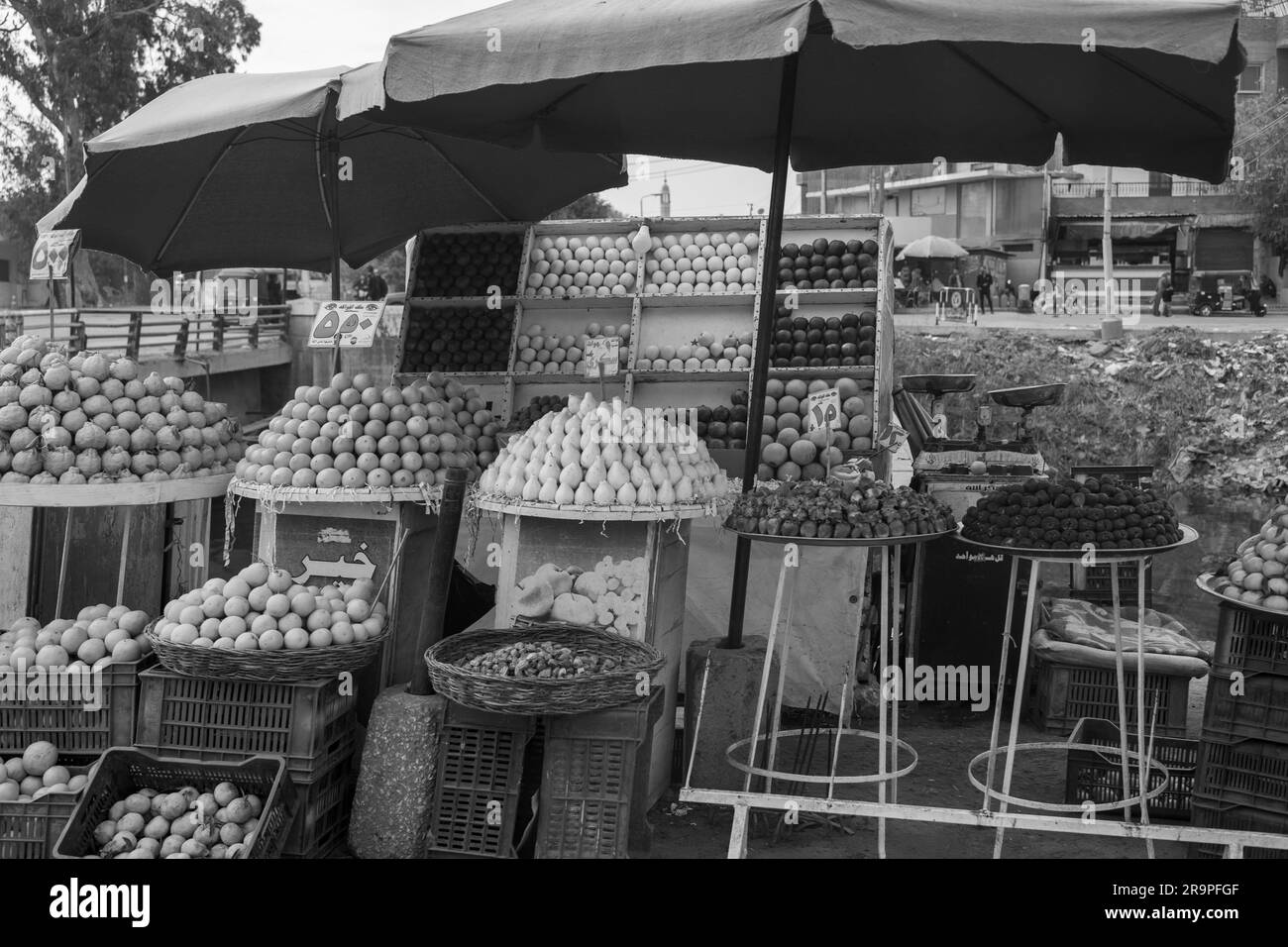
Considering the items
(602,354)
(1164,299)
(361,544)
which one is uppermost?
(1164,299)

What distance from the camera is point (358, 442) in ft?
15.1

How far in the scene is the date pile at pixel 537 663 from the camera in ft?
11.7

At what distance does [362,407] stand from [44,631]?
1.49m

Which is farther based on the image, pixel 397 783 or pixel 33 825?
pixel 397 783

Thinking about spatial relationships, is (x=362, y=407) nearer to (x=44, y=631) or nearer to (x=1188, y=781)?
(x=44, y=631)

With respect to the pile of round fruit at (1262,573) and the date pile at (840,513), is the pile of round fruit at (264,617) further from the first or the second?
the pile of round fruit at (1262,573)

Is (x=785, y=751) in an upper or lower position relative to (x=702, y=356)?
lower

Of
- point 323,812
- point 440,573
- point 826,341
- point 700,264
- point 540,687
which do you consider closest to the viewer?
point 540,687

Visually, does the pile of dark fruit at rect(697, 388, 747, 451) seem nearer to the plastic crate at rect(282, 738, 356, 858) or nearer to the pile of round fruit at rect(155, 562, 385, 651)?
the pile of round fruit at rect(155, 562, 385, 651)

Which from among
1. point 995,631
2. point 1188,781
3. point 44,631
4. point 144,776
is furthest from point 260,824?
point 995,631

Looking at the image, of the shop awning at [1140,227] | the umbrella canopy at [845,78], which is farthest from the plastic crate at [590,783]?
the shop awning at [1140,227]

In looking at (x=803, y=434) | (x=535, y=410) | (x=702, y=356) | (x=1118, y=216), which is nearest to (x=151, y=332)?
(x=535, y=410)

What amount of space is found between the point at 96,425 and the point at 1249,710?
4558mm

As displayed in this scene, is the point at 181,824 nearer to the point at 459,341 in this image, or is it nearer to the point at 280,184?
the point at 280,184
